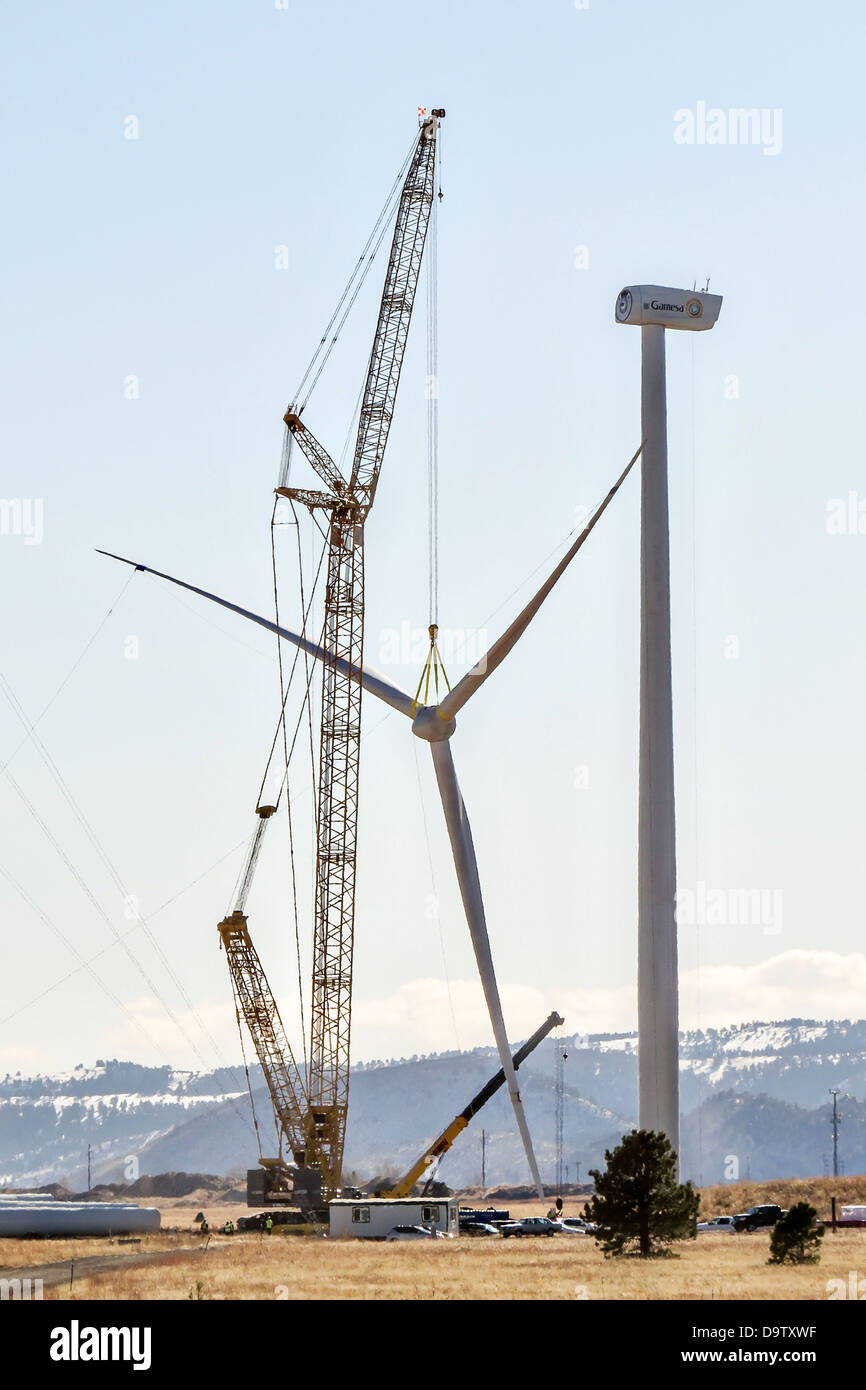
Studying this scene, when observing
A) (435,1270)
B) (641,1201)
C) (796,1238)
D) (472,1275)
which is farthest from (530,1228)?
(472,1275)

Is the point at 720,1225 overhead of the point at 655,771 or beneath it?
beneath

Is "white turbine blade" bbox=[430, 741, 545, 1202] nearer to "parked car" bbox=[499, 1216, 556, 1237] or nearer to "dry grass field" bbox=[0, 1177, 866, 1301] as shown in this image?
"dry grass field" bbox=[0, 1177, 866, 1301]

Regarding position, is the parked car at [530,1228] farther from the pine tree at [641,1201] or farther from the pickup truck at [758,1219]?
the pine tree at [641,1201]

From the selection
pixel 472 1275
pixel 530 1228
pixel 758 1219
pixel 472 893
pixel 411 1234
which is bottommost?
pixel 530 1228

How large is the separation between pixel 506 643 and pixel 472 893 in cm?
1339

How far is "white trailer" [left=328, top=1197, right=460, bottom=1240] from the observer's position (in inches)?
3967

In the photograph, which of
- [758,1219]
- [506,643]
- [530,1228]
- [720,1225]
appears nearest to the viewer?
[506,643]

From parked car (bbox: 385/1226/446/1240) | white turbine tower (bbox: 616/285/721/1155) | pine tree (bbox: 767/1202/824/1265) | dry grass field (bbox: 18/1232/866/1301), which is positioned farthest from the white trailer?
pine tree (bbox: 767/1202/824/1265)

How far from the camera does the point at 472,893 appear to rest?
92.6 m

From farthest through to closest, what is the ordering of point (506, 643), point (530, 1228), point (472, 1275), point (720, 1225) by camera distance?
point (720, 1225)
point (530, 1228)
point (506, 643)
point (472, 1275)

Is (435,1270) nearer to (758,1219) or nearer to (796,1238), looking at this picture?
(796,1238)

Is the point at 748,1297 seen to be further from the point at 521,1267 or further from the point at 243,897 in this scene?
the point at 243,897

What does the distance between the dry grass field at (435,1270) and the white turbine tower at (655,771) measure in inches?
364

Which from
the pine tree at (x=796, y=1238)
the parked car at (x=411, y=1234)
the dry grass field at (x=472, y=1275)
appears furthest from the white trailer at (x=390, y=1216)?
the pine tree at (x=796, y=1238)
